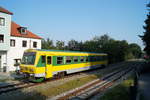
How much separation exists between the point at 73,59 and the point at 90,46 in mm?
33506

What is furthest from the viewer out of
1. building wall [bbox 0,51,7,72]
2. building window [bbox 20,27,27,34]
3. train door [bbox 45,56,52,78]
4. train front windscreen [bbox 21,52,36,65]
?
building window [bbox 20,27,27,34]

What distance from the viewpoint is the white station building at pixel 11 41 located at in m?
21.3

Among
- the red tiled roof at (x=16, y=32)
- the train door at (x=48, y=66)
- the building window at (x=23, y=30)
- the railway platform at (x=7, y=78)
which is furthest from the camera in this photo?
the building window at (x=23, y=30)

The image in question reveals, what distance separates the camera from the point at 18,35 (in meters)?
24.0

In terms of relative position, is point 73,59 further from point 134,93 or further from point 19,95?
point 134,93

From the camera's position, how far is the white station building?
2134cm

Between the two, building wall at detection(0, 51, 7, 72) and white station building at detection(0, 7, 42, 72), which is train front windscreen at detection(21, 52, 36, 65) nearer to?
white station building at detection(0, 7, 42, 72)

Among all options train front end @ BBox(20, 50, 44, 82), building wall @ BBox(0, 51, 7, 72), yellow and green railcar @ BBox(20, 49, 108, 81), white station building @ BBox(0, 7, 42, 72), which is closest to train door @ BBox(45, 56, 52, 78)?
yellow and green railcar @ BBox(20, 49, 108, 81)

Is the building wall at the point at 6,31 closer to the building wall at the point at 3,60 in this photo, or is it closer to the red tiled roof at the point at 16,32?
the building wall at the point at 3,60

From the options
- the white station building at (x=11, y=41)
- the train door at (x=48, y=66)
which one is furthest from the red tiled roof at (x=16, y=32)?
the train door at (x=48, y=66)

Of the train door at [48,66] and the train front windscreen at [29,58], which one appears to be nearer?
the train front windscreen at [29,58]

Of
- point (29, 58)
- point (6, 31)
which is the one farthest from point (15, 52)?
point (29, 58)

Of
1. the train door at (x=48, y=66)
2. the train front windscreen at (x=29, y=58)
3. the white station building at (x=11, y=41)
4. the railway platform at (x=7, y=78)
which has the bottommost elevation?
the railway platform at (x=7, y=78)

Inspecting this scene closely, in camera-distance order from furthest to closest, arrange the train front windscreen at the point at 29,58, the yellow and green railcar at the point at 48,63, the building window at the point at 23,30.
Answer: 1. the building window at the point at 23,30
2. the train front windscreen at the point at 29,58
3. the yellow and green railcar at the point at 48,63
